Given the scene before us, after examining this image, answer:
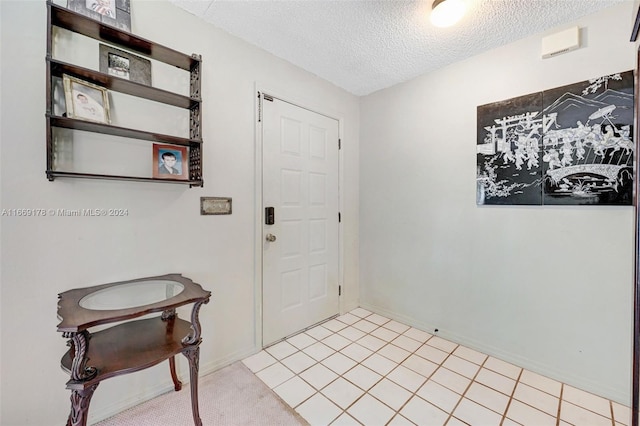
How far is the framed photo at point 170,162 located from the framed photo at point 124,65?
1.32ft

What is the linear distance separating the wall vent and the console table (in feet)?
8.84

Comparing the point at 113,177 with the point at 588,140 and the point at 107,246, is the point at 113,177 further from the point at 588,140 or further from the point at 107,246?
the point at 588,140

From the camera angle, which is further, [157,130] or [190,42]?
[190,42]

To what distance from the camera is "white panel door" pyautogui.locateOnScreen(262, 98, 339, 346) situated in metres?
2.30

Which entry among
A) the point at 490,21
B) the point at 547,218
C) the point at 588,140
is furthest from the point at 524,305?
the point at 490,21

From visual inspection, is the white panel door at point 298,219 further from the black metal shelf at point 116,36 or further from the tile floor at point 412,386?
the black metal shelf at point 116,36

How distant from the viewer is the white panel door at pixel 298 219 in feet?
7.54

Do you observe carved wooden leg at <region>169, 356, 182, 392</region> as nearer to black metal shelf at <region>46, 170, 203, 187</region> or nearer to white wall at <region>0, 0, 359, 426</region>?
white wall at <region>0, 0, 359, 426</region>

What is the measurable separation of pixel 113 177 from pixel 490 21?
253 cm

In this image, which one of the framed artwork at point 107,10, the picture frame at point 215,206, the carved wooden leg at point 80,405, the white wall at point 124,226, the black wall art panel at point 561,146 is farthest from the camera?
the picture frame at point 215,206

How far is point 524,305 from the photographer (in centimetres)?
202

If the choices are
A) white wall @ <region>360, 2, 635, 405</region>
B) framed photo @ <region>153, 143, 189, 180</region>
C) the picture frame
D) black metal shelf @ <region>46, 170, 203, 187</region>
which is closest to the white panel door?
the picture frame

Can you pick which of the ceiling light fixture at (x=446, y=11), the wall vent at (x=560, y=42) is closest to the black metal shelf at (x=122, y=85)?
the ceiling light fixture at (x=446, y=11)

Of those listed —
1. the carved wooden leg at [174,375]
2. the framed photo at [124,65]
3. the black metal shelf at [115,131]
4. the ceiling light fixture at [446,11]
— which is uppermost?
the ceiling light fixture at [446,11]
